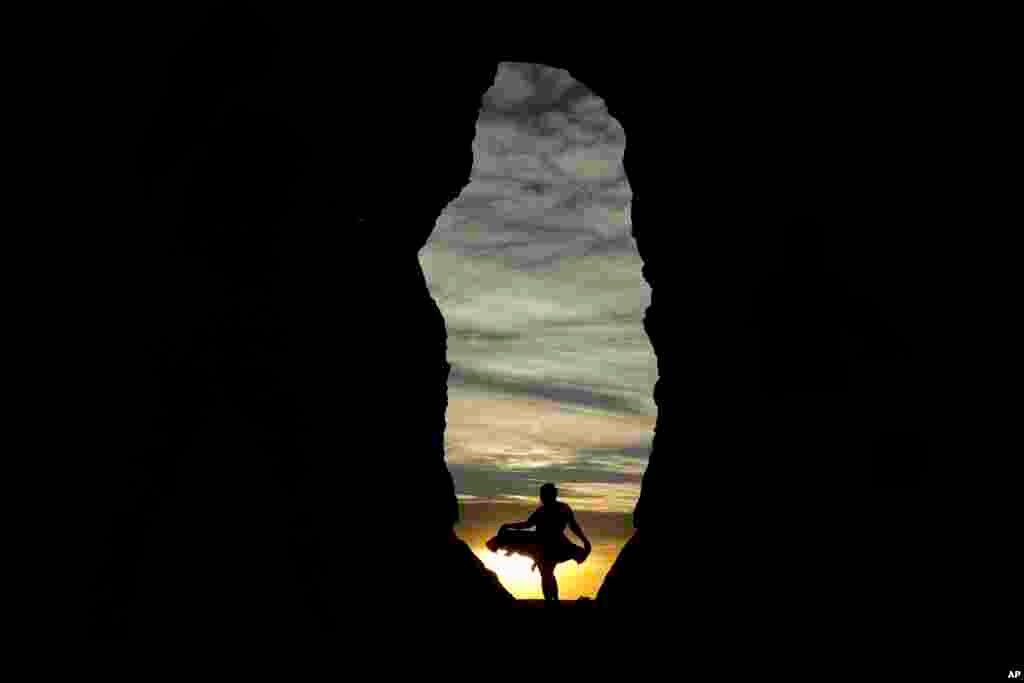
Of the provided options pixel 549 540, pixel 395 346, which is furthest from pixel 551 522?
pixel 395 346

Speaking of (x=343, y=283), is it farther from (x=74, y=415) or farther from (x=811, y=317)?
(x=811, y=317)

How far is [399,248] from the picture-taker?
1323cm

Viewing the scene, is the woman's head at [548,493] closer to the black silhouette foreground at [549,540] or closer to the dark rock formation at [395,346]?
the black silhouette foreground at [549,540]

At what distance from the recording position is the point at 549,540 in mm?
11688

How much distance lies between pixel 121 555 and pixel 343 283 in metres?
5.38

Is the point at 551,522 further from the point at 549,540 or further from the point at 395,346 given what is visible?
the point at 395,346

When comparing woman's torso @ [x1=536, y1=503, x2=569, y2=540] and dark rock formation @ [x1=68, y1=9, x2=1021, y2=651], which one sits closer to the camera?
dark rock formation @ [x1=68, y1=9, x2=1021, y2=651]

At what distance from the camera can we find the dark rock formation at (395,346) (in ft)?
24.3

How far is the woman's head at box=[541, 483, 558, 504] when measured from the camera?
1178cm

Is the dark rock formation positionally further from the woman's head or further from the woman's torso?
the woman's head

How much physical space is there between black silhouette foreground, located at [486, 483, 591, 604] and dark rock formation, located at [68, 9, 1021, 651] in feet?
2.78

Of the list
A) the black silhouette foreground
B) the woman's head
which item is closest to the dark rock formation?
the black silhouette foreground

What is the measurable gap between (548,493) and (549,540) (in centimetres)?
72

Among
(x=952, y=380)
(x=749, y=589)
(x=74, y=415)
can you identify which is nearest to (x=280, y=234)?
(x=74, y=415)
